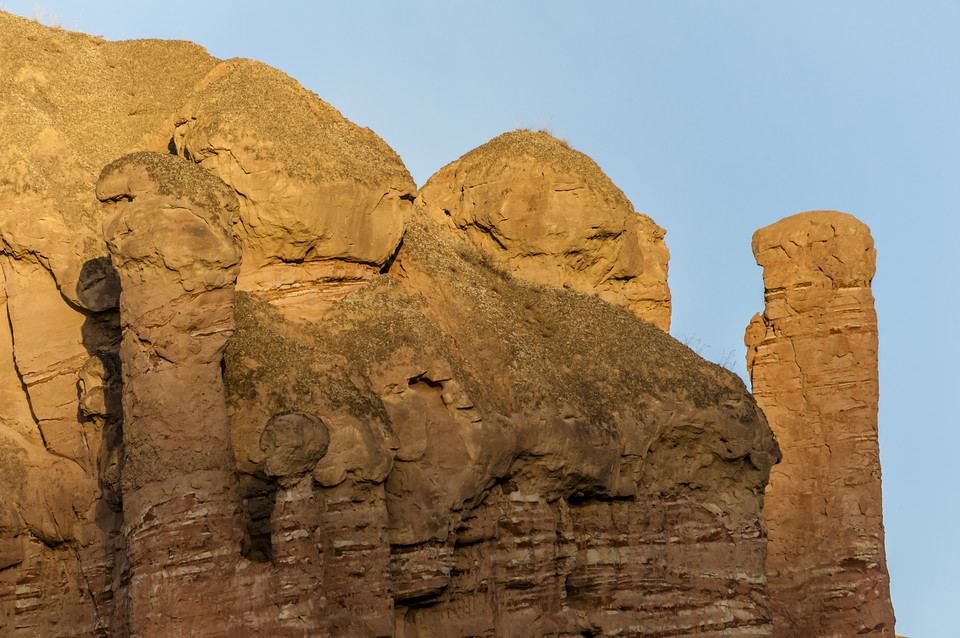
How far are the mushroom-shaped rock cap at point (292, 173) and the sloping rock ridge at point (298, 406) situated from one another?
0.20 feet

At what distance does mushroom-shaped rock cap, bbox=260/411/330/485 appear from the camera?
858 inches

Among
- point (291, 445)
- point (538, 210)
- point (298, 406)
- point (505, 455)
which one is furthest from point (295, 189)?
point (538, 210)

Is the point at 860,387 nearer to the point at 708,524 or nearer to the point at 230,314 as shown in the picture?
the point at 708,524

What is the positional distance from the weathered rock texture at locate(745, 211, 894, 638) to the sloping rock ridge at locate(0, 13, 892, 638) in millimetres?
6931

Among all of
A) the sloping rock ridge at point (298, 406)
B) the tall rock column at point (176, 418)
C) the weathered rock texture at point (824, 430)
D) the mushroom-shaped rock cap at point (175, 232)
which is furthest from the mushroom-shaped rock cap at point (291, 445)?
the weathered rock texture at point (824, 430)

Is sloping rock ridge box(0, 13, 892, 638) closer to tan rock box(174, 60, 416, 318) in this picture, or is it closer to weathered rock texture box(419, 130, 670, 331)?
tan rock box(174, 60, 416, 318)

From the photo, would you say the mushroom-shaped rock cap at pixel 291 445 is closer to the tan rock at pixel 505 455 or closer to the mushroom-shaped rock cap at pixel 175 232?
the tan rock at pixel 505 455

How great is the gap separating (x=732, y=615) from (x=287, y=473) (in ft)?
39.9

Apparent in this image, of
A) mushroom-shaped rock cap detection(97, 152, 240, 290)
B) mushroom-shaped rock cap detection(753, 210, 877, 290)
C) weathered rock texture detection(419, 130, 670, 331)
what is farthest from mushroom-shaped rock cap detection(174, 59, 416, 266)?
mushroom-shaped rock cap detection(753, 210, 877, 290)

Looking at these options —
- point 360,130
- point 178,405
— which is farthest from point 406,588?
point 360,130

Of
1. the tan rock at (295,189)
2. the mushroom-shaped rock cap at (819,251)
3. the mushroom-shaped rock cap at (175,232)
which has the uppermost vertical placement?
the mushroom-shaped rock cap at (819,251)

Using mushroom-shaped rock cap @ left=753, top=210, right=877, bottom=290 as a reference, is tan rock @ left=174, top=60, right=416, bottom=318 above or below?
below

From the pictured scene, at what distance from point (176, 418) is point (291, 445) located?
5.73 ft

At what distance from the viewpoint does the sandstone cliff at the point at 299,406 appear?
854 inches
